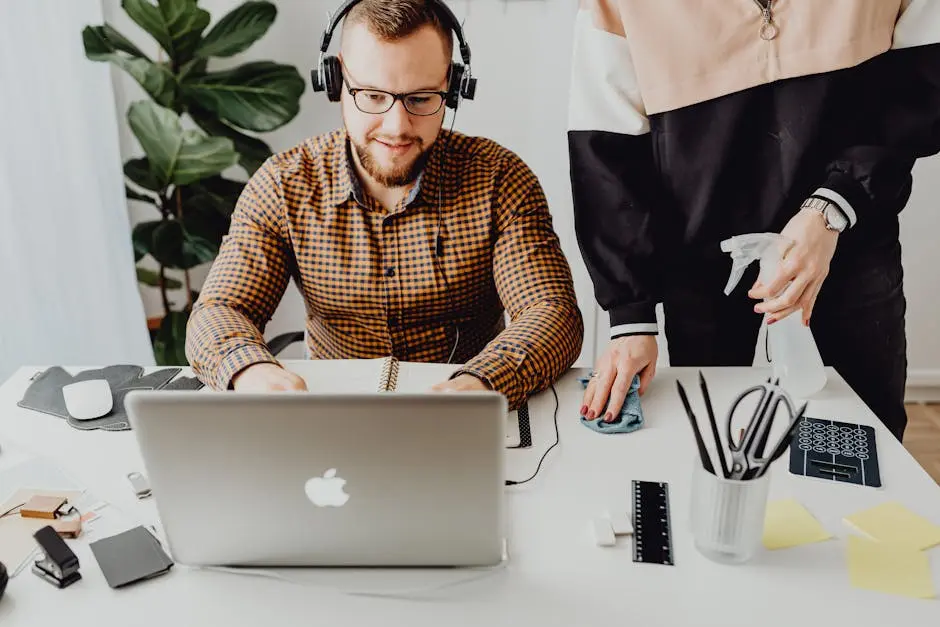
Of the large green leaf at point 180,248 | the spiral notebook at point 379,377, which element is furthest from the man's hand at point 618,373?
the large green leaf at point 180,248

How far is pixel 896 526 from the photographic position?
0.92 m

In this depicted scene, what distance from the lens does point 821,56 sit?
3.95 ft

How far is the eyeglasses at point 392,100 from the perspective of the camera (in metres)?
1.34

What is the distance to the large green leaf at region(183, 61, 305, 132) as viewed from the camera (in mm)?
2080

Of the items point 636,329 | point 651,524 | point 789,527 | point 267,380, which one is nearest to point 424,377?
point 267,380

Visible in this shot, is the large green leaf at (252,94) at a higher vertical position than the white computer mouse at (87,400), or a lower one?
higher

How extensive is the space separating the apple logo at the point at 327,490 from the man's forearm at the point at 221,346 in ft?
1.40

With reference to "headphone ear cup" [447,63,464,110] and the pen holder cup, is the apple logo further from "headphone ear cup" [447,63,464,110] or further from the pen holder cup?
"headphone ear cup" [447,63,464,110]

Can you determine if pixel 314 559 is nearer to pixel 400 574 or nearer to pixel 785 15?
pixel 400 574

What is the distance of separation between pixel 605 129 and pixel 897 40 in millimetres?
468

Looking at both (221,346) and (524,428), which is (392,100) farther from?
(524,428)

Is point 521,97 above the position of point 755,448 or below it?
above

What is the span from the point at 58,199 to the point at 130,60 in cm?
41

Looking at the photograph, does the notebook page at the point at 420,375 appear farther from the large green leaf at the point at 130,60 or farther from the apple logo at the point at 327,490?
the large green leaf at the point at 130,60
